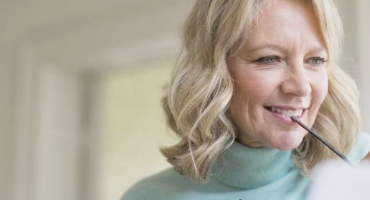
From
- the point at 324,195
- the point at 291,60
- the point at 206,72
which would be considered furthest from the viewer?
the point at 206,72

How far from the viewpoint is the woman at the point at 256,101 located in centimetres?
90

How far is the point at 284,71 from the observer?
89 centimetres

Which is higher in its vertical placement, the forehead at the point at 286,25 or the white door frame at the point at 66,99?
the forehead at the point at 286,25

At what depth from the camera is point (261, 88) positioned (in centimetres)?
90

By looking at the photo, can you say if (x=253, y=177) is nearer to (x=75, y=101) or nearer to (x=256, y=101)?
(x=256, y=101)

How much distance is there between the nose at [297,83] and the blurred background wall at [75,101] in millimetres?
1376

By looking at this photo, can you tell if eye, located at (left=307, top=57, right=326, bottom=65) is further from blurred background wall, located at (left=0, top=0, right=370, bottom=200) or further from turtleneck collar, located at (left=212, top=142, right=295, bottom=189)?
blurred background wall, located at (left=0, top=0, right=370, bottom=200)

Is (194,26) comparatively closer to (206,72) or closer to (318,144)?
(206,72)

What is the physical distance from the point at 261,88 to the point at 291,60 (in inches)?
2.1

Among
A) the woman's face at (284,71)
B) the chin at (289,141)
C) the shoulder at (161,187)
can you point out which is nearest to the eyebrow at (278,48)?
the woman's face at (284,71)

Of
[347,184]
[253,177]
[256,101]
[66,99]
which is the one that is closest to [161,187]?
[253,177]

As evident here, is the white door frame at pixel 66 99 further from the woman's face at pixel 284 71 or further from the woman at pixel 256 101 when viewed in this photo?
the woman's face at pixel 284 71

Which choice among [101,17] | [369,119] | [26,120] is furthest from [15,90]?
[369,119]

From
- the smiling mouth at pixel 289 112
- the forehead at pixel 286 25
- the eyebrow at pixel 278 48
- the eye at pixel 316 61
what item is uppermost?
the forehead at pixel 286 25
